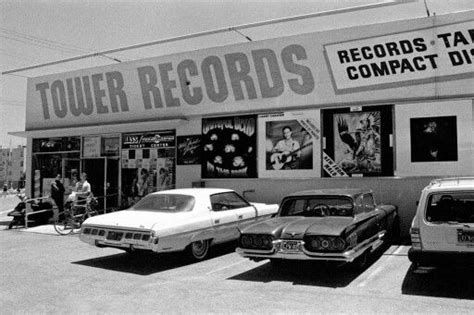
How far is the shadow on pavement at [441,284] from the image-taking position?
6113 millimetres

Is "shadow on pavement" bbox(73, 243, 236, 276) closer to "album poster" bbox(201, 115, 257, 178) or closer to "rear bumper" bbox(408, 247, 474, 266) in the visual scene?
"rear bumper" bbox(408, 247, 474, 266)

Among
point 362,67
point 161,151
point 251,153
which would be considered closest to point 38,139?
point 161,151

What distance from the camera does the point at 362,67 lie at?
1216cm

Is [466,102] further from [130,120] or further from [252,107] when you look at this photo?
[130,120]

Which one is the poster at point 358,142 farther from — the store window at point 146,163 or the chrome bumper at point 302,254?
the store window at point 146,163

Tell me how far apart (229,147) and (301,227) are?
7010mm

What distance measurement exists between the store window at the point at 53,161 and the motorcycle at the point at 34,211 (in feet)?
6.17

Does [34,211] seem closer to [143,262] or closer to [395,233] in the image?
[143,262]

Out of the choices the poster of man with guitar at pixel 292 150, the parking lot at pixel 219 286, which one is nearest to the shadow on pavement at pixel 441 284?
the parking lot at pixel 219 286

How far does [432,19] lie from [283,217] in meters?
6.67

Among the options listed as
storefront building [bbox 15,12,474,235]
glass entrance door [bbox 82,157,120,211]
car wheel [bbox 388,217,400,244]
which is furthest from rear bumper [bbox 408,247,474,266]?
glass entrance door [bbox 82,157,120,211]

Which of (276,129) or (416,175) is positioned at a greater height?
(276,129)

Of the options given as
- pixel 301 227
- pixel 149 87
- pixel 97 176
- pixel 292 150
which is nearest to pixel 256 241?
pixel 301 227

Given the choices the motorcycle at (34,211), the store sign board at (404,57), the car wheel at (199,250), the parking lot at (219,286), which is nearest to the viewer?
the parking lot at (219,286)
